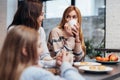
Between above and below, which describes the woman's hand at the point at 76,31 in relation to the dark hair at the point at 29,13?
below

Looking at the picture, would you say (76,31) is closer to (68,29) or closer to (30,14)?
(68,29)

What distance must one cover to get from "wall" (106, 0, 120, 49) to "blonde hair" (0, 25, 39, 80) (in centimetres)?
309

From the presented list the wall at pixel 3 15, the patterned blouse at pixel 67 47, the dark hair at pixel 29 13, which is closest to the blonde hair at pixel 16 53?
the dark hair at pixel 29 13

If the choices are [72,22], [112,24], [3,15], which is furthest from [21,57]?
[3,15]

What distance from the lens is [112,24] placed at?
4129 millimetres

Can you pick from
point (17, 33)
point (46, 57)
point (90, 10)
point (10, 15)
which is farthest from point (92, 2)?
point (17, 33)

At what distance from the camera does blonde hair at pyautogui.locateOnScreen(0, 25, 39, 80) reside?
45.1 inches

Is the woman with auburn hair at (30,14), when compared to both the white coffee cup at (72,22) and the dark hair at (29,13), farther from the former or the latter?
the white coffee cup at (72,22)

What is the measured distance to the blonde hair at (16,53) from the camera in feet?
3.76

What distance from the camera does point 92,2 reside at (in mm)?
4688

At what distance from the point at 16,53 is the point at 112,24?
10.3ft

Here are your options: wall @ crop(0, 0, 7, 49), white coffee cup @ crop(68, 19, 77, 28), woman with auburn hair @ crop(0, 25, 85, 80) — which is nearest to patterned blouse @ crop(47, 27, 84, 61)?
white coffee cup @ crop(68, 19, 77, 28)

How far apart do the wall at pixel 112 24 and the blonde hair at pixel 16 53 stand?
309 centimetres

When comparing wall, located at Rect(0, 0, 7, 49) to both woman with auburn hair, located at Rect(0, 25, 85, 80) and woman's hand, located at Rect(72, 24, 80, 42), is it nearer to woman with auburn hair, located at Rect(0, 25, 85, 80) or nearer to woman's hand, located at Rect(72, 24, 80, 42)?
woman's hand, located at Rect(72, 24, 80, 42)
